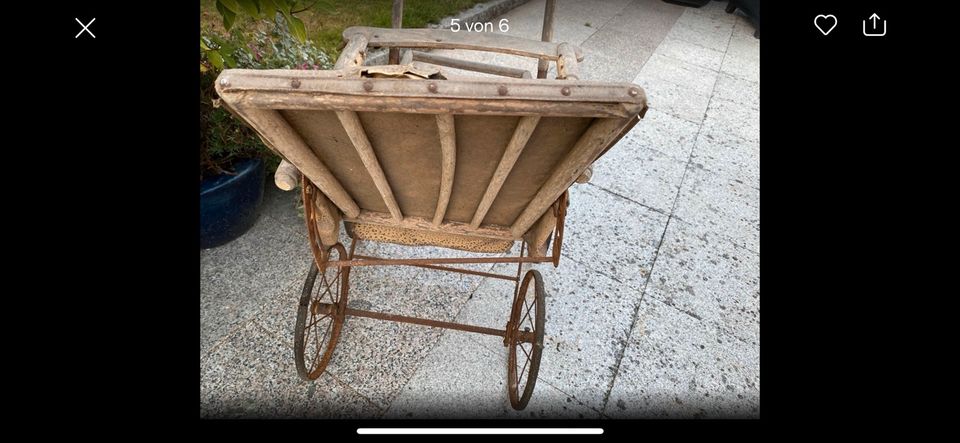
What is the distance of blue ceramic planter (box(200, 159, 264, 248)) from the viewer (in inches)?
90.4

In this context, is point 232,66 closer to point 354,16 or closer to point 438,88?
point 438,88

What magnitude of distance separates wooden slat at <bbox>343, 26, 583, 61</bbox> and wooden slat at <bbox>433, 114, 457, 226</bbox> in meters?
1.08

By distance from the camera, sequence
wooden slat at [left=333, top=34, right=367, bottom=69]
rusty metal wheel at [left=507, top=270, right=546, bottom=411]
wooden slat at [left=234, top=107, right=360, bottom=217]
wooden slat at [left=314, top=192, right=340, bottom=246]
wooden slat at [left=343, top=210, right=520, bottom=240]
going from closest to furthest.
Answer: wooden slat at [left=234, top=107, right=360, bottom=217], wooden slat at [left=314, top=192, right=340, bottom=246], wooden slat at [left=343, top=210, right=520, bottom=240], rusty metal wheel at [left=507, top=270, right=546, bottom=411], wooden slat at [left=333, top=34, right=367, bottom=69]

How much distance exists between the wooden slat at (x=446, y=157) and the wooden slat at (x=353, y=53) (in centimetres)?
85

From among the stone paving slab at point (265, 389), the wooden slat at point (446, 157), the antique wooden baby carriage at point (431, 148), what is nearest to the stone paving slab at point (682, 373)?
the antique wooden baby carriage at point (431, 148)

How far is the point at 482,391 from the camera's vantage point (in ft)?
7.09

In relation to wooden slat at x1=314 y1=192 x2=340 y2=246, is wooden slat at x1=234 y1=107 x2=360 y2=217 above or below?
above

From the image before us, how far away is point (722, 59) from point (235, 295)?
5871mm

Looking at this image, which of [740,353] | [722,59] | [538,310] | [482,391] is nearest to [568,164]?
[538,310]

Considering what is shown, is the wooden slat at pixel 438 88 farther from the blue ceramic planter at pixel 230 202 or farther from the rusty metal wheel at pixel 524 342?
the blue ceramic planter at pixel 230 202

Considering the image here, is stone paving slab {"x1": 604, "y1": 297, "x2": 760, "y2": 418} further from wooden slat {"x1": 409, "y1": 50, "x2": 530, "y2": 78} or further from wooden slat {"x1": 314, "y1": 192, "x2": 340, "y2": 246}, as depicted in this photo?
wooden slat {"x1": 409, "y1": 50, "x2": 530, "y2": 78}

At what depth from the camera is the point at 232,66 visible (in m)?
2.11

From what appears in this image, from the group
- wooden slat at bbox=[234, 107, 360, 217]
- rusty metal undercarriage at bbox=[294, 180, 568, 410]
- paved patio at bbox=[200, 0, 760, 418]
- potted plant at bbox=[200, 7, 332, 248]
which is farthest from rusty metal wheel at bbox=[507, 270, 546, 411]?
potted plant at bbox=[200, 7, 332, 248]

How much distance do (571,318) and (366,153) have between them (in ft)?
5.44
